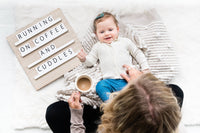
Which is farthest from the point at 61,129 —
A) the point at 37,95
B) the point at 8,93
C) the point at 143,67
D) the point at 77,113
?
the point at 143,67

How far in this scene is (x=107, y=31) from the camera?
104 centimetres

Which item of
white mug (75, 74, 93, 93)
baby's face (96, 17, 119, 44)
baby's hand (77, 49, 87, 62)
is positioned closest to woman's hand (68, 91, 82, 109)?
white mug (75, 74, 93, 93)

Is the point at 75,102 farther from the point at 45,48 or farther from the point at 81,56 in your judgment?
the point at 45,48

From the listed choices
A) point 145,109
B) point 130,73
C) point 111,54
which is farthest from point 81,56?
point 145,109

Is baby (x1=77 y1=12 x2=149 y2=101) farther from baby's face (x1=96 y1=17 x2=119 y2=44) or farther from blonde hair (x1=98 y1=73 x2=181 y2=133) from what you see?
blonde hair (x1=98 y1=73 x2=181 y2=133)

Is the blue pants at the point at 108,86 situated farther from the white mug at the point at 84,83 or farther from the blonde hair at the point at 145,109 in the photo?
the blonde hair at the point at 145,109

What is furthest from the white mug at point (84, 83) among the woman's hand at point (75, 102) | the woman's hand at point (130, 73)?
the woman's hand at point (130, 73)

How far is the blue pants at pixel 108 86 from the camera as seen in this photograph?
0.99 m

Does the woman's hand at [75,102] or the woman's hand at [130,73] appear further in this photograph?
the woman's hand at [130,73]

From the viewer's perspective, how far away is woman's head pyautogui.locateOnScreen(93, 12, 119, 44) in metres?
1.04

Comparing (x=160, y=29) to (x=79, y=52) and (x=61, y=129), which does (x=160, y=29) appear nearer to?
(x=79, y=52)

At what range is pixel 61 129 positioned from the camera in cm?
96

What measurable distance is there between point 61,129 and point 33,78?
1.05ft

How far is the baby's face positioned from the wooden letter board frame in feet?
0.51
